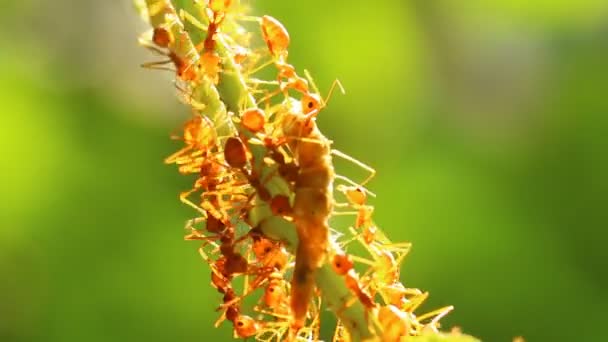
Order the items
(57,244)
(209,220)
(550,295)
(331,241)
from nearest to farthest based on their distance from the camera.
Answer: (331,241)
(209,220)
(57,244)
(550,295)

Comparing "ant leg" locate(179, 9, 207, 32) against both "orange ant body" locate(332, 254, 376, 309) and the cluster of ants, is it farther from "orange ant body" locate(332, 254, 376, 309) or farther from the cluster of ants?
"orange ant body" locate(332, 254, 376, 309)

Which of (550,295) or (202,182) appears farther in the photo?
(550,295)

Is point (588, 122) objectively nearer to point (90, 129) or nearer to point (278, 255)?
point (90, 129)

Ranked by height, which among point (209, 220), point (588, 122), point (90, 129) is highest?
point (209, 220)

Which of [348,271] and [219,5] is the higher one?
[219,5]

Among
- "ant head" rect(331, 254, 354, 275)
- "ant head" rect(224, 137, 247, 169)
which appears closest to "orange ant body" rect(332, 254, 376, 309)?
"ant head" rect(331, 254, 354, 275)

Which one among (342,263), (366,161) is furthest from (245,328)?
(366,161)

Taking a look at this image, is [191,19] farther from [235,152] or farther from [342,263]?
[342,263]

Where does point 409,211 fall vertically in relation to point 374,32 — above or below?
below

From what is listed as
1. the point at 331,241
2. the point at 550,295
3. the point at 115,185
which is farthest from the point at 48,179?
the point at 331,241
